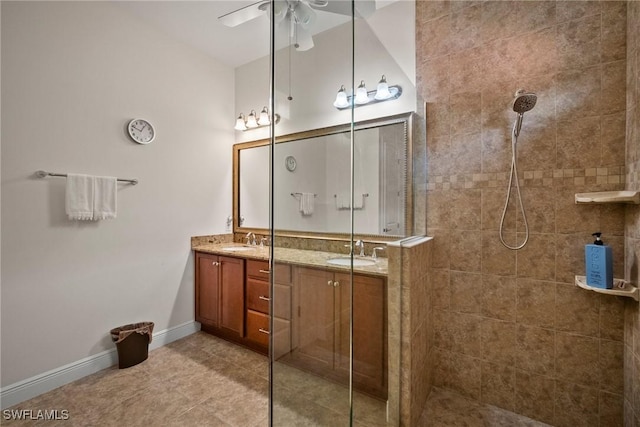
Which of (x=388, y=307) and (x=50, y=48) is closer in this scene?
(x=388, y=307)

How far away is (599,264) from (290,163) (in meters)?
1.57

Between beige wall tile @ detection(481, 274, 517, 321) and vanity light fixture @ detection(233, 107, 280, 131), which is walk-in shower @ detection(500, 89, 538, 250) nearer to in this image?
beige wall tile @ detection(481, 274, 517, 321)

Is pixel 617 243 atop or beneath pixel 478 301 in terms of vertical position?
atop

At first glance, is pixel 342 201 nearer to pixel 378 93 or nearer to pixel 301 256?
pixel 301 256

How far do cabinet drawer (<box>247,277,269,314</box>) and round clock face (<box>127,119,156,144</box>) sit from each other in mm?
1518

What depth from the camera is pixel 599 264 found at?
4.63 ft

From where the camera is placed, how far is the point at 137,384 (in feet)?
6.77

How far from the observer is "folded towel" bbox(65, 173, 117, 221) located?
2.06 meters

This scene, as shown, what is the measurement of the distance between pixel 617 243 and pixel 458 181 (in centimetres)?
82

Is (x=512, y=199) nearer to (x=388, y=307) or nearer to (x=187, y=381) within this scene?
(x=388, y=307)

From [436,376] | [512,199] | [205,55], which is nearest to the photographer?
[512,199]

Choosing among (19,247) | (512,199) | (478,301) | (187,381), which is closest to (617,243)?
(512,199)

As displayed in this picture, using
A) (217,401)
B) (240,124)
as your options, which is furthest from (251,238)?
(217,401)

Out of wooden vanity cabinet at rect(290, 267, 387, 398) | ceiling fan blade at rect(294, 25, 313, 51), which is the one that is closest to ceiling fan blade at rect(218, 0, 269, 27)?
ceiling fan blade at rect(294, 25, 313, 51)
